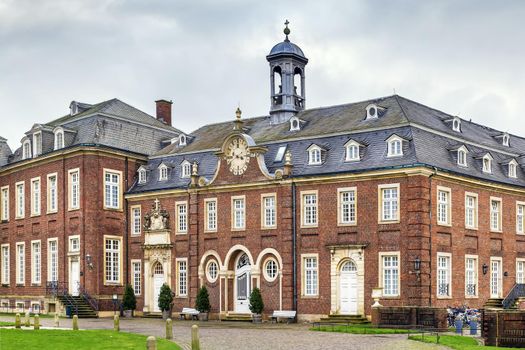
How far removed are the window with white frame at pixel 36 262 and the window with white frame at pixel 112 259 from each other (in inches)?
203

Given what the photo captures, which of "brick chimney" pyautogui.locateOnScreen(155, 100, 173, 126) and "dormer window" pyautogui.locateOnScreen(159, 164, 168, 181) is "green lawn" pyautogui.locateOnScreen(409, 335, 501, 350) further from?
"brick chimney" pyautogui.locateOnScreen(155, 100, 173, 126)

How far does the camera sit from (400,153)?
40.1m

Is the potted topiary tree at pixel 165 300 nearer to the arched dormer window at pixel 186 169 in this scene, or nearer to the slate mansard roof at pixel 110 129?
the arched dormer window at pixel 186 169

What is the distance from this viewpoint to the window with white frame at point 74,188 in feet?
161

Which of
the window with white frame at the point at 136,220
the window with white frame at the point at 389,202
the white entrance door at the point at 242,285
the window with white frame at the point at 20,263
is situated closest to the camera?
the window with white frame at the point at 389,202

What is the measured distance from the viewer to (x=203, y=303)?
45.2 m

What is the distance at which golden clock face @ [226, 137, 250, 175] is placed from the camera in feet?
147

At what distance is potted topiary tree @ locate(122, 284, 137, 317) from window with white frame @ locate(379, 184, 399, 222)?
15755 millimetres

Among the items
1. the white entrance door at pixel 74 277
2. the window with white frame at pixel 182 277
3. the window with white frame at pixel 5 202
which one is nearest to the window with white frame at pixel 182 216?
the window with white frame at pixel 182 277

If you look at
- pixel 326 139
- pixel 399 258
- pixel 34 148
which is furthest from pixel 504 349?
pixel 34 148

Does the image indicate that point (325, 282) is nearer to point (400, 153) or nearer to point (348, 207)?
point (348, 207)

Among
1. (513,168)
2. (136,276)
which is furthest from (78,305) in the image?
(513,168)

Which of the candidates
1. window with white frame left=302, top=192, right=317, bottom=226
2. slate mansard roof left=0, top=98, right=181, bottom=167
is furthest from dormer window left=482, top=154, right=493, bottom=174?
slate mansard roof left=0, top=98, right=181, bottom=167

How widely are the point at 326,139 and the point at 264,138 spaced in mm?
4539
